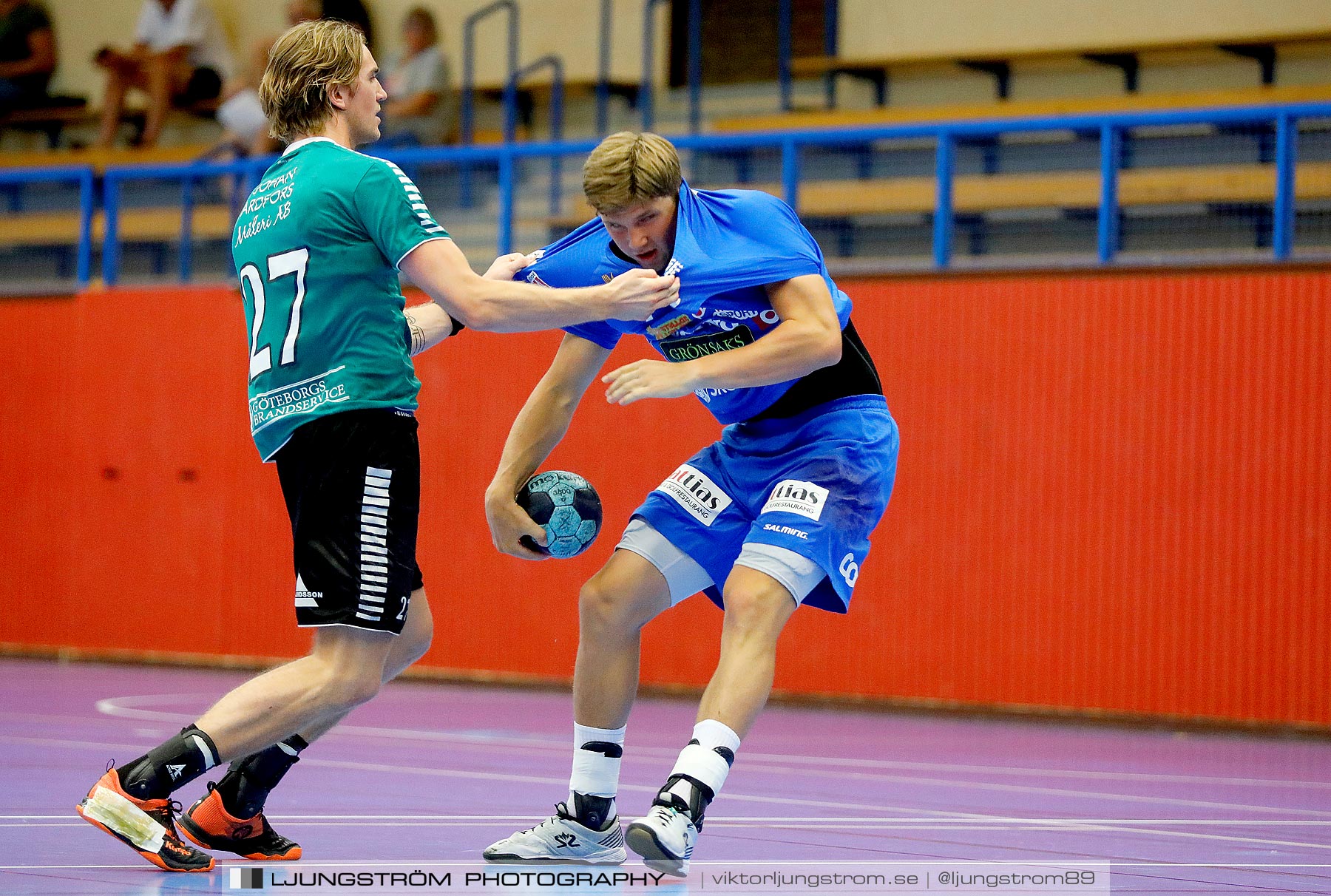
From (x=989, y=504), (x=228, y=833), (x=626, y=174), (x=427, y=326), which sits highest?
(x=626, y=174)

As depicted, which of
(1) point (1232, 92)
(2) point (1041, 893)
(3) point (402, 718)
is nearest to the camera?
(2) point (1041, 893)

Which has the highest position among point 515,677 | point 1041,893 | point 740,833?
point 1041,893

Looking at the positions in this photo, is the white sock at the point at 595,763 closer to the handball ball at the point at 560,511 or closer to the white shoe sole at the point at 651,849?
the handball ball at the point at 560,511

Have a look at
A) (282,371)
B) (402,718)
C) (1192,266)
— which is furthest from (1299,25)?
(282,371)

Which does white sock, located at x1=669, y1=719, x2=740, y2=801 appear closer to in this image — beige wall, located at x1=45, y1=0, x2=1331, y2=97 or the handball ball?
the handball ball

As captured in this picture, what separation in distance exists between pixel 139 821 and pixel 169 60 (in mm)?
12876

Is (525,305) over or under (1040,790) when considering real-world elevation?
over

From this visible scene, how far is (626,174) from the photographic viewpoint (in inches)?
189

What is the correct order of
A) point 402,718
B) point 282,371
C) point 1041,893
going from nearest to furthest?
point 1041,893
point 282,371
point 402,718

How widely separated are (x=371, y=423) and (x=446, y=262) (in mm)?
470

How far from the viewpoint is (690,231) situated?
5.02m

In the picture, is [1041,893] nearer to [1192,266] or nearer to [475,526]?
[1192,266]

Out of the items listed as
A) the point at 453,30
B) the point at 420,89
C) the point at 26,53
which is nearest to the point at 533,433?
the point at 420,89

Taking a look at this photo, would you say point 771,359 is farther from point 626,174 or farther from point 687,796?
point 687,796
